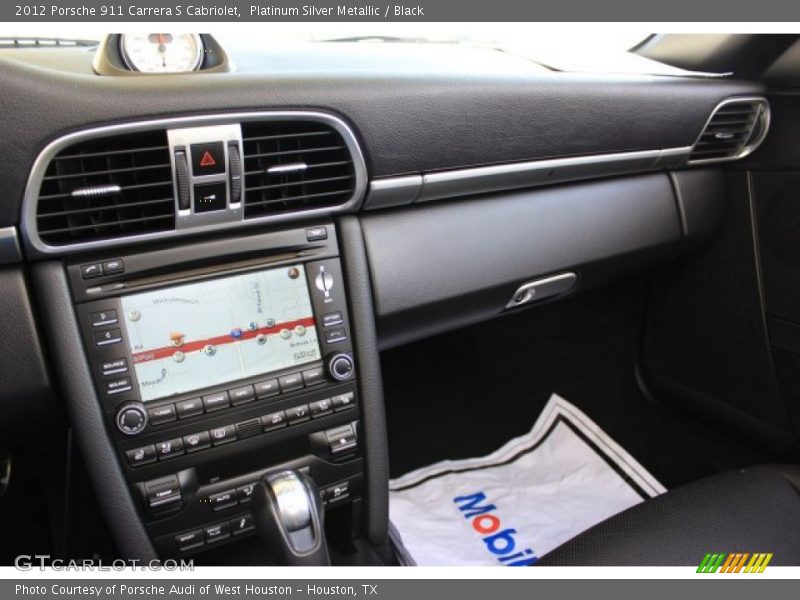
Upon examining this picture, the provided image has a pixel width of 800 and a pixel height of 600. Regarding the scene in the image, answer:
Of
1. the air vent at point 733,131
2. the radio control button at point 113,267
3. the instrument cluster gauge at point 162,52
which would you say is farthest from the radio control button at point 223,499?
the air vent at point 733,131

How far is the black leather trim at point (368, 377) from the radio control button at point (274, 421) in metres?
0.13

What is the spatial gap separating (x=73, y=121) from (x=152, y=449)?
0.42 meters

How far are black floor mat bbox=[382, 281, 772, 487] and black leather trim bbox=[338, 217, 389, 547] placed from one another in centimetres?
45

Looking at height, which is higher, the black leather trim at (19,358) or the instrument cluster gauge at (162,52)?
the instrument cluster gauge at (162,52)

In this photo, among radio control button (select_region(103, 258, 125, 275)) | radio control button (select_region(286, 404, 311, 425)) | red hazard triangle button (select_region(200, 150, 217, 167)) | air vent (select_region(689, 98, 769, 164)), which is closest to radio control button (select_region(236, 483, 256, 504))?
radio control button (select_region(286, 404, 311, 425))

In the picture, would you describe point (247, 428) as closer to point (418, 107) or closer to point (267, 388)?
point (267, 388)

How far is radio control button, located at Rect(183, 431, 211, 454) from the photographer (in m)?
0.92

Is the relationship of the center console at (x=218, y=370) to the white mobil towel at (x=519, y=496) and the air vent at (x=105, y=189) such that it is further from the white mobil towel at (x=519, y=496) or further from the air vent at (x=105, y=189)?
the white mobil towel at (x=519, y=496)

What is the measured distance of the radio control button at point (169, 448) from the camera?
91 cm

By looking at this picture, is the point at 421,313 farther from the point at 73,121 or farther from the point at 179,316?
the point at 73,121

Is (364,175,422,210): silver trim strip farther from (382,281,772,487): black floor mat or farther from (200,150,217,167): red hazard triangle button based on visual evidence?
(382,281,772,487): black floor mat

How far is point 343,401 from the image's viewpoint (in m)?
1.02

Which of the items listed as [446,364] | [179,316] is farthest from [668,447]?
[179,316]

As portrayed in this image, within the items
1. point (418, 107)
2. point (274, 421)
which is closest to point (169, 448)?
point (274, 421)
